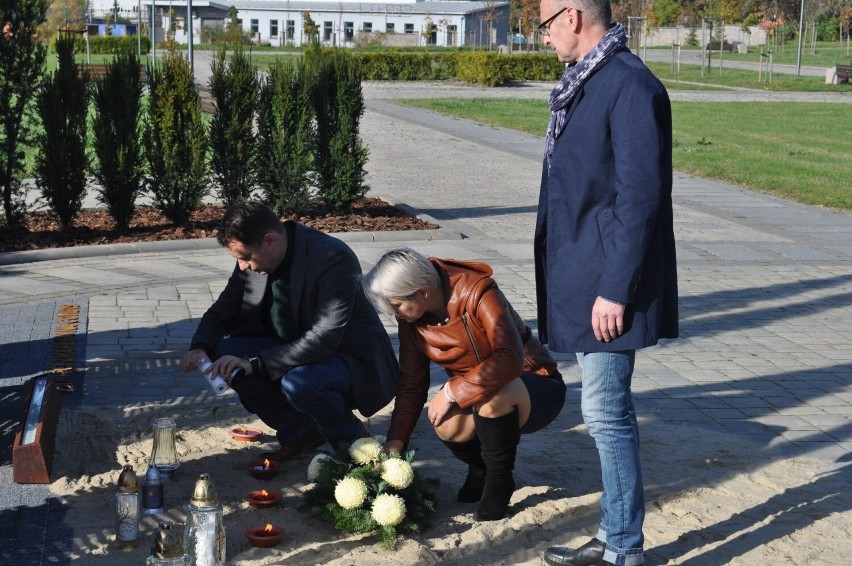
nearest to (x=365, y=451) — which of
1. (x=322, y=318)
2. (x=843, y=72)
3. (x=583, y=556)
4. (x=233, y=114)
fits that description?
(x=322, y=318)

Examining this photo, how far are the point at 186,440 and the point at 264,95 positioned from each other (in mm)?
6568

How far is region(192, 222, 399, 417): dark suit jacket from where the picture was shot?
4.56 metres

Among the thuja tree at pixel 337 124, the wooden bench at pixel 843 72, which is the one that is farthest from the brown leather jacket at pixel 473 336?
the wooden bench at pixel 843 72

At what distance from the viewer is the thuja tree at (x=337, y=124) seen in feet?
37.8

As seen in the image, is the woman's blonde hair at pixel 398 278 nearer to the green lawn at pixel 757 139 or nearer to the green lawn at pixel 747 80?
the green lawn at pixel 757 139

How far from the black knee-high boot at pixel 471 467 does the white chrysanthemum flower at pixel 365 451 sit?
10.6 inches

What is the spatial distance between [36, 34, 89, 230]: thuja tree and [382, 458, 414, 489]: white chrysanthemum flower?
23.5 ft

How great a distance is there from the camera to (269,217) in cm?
447

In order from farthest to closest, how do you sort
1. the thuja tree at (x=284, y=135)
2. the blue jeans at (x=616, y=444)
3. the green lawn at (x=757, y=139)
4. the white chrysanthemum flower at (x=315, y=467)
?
the green lawn at (x=757, y=139) → the thuja tree at (x=284, y=135) → the white chrysanthemum flower at (x=315, y=467) → the blue jeans at (x=616, y=444)

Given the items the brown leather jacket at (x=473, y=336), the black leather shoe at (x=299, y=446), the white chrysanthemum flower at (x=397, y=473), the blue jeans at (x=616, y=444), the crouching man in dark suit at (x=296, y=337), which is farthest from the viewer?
the black leather shoe at (x=299, y=446)

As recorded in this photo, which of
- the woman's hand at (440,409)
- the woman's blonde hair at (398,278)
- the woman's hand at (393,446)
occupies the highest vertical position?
the woman's blonde hair at (398,278)

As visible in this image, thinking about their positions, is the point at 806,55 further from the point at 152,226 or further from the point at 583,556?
the point at 583,556

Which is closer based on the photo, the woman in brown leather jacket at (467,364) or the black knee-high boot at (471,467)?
the woman in brown leather jacket at (467,364)

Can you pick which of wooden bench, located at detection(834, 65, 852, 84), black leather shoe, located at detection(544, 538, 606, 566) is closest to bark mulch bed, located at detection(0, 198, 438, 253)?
black leather shoe, located at detection(544, 538, 606, 566)
